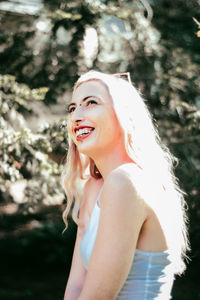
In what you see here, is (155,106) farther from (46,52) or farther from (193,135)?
(46,52)

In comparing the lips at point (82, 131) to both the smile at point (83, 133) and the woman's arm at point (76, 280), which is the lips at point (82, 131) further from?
the woman's arm at point (76, 280)

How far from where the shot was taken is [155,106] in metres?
4.49

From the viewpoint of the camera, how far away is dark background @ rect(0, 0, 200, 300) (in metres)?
3.63

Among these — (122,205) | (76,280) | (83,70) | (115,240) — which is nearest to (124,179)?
(122,205)

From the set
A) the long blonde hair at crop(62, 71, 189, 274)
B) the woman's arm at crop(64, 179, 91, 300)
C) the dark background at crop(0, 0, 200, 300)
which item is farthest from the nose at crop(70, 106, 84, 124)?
the dark background at crop(0, 0, 200, 300)

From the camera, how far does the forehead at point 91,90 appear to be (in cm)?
189

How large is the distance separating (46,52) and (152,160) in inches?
111

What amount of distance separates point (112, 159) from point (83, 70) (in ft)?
8.44

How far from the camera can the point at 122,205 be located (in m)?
1.51

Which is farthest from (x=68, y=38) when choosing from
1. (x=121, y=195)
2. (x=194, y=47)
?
(x=121, y=195)

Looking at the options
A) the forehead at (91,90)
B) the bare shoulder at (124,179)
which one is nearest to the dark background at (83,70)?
the forehead at (91,90)

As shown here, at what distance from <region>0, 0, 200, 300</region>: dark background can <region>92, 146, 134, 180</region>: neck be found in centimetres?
144

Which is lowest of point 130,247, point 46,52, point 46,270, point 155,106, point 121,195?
point 46,270

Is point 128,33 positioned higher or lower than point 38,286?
higher
